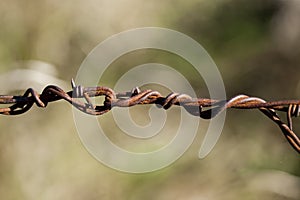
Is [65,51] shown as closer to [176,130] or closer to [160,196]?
[176,130]

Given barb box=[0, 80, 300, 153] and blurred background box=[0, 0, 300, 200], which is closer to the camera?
barb box=[0, 80, 300, 153]

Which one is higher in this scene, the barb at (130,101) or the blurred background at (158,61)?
Result: the blurred background at (158,61)

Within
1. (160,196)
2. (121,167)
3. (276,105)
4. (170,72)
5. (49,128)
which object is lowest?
(276,105)

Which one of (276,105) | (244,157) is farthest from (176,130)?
(276,105)

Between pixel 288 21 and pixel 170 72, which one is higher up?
pixel 288 21

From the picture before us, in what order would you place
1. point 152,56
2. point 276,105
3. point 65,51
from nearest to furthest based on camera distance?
1. point 276,105
2. point 65,51
3. point 152,56

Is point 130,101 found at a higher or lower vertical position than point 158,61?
lower

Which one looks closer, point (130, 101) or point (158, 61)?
point (130, 101)

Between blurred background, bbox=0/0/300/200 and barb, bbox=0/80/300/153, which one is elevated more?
blurred background, bbox=0/0/300/200
